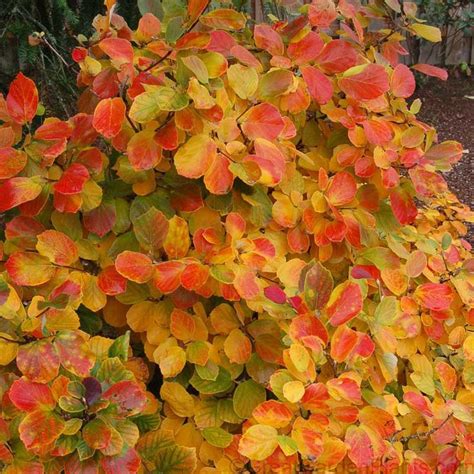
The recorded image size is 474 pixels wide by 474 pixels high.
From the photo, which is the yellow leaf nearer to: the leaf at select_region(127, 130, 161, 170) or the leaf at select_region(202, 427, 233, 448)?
the leaf at select_region(202, 427, 233, 448)

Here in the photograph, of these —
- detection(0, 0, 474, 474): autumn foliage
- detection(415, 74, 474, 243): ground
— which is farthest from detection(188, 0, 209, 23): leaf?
detection(415, 74, 474, 243): ground

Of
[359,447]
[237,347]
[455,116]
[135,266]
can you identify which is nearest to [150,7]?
[135,266]

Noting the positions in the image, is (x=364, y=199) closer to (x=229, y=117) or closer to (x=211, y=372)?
(x=229, y=117)

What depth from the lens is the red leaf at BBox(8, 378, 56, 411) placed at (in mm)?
846

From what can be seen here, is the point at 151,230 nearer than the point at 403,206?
Yes

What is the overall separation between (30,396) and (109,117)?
420mm

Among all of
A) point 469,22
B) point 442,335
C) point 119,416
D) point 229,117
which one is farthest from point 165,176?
point 469,22

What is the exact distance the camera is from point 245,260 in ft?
3.47

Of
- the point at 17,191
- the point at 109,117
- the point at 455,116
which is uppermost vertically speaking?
the point at 109,117

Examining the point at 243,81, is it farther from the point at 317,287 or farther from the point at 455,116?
the point at 455,116

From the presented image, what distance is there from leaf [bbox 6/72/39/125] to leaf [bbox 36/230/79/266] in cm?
19

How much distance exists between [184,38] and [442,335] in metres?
0.72

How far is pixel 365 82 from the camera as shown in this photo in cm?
121

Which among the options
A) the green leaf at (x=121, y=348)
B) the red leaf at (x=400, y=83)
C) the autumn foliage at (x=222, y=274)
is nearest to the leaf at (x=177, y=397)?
the autumn foliage at (x=222, y=274)
